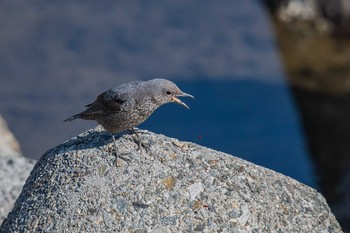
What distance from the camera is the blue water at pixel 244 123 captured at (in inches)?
515

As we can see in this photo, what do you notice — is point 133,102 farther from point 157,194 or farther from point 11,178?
point 11,178

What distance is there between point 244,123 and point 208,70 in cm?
163

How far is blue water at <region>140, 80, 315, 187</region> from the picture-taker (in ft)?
42.9

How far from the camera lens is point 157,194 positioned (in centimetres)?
583

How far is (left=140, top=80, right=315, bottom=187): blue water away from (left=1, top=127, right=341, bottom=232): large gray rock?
6278 millimetres

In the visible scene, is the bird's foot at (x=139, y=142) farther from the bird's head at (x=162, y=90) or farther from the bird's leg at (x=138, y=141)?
the bird's head at (x=162, y=90)

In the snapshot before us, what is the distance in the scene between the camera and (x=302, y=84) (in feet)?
49.5

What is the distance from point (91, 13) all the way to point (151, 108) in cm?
1009

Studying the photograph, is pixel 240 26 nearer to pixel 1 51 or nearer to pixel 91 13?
pixel 91 13

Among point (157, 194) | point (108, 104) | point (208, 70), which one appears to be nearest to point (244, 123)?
point (208, 70)

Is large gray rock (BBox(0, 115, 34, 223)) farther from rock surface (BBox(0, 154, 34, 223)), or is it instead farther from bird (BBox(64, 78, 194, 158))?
bird (BBox(64, 78, 194, 158))

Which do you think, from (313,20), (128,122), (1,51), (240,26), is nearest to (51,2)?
(1,51)

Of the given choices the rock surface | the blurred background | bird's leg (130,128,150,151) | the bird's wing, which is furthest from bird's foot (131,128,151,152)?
the blurred background

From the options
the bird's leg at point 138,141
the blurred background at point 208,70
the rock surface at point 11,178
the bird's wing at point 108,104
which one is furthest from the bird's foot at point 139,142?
the blurred background at point 208,70
